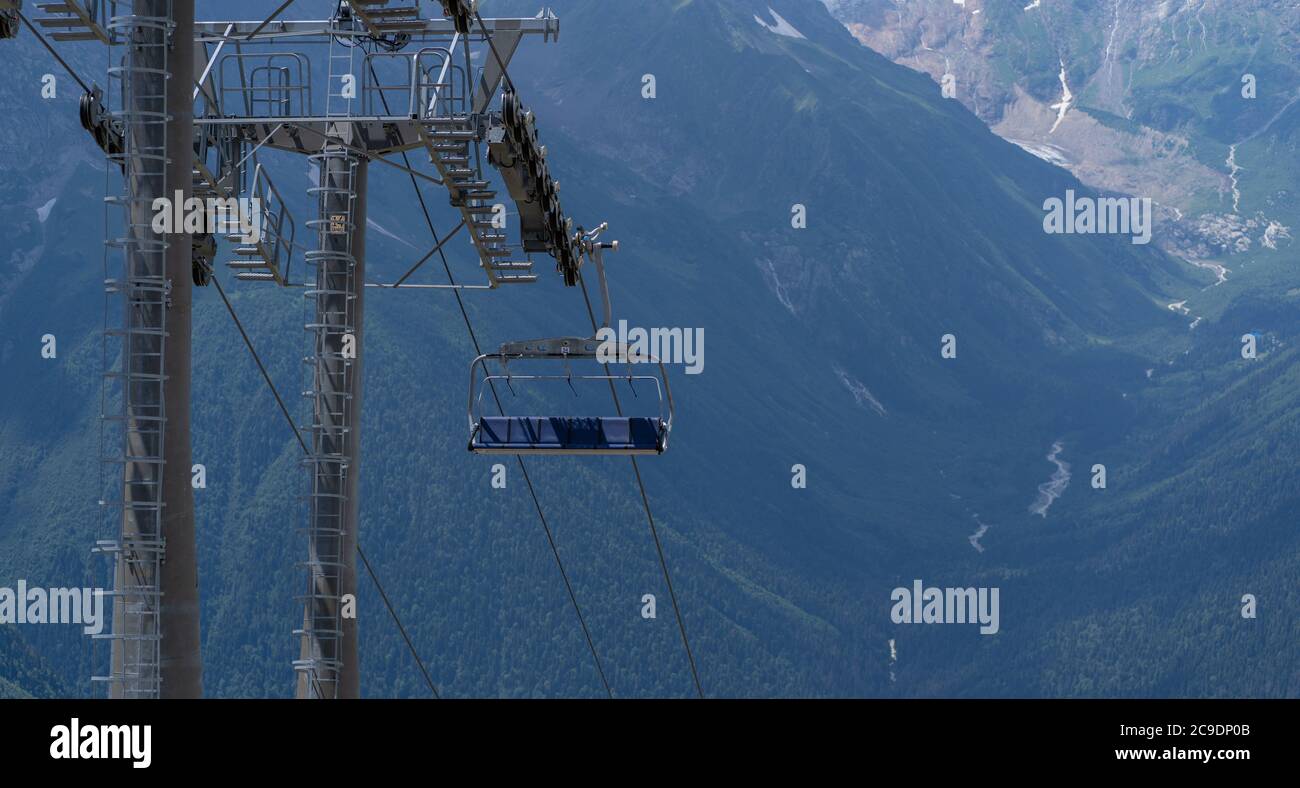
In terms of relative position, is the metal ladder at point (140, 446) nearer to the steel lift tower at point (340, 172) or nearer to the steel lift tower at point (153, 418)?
the steel lift tower at point (153, 418)

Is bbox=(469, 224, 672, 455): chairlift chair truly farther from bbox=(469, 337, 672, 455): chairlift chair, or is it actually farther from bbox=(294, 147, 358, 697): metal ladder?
bbox=(294, 147, 358, 697): metal ladder
